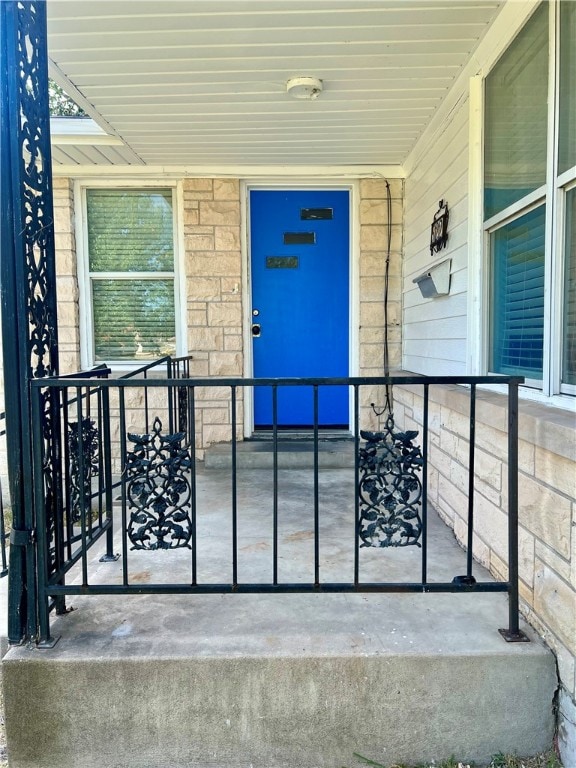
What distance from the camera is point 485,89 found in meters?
2.39

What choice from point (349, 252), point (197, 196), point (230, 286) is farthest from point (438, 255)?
point (197, 196)

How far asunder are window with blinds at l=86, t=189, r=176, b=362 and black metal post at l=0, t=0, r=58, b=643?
244 centimetres

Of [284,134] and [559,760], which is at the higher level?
[284,134]

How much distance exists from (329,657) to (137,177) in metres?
3.76

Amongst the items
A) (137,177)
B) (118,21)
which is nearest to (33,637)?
(118,21)

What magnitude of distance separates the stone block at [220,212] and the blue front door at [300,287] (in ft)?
0.61

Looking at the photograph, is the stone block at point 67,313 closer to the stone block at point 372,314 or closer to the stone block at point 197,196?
the stone block at point 197,196

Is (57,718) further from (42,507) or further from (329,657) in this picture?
(329,657)

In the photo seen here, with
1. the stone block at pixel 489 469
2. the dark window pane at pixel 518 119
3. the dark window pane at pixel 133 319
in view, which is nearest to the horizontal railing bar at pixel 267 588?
the stone block at pixel 489 469

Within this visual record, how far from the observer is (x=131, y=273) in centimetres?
417

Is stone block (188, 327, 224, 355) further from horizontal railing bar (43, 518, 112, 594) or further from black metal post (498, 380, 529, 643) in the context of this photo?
black metal post (498, 380, 529, 643)

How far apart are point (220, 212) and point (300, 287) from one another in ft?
2.82

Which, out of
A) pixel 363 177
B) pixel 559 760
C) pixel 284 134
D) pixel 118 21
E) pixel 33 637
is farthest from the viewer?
pixel 363 177

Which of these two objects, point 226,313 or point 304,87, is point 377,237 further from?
point 304,87
